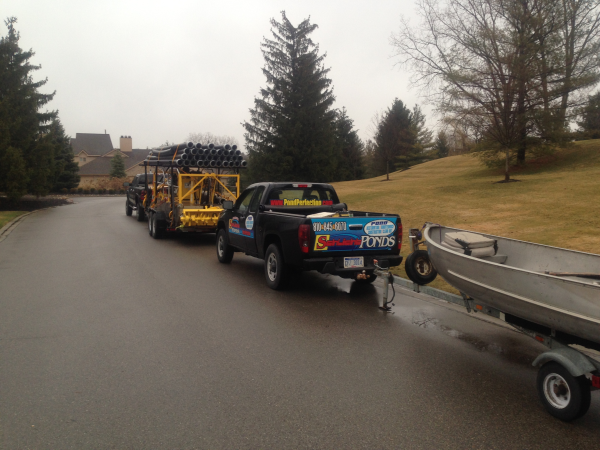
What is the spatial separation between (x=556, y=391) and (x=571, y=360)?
0.32 m

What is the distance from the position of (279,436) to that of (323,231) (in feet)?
13.0

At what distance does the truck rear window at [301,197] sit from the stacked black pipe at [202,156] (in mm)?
5413

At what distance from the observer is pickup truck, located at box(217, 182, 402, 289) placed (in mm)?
7059

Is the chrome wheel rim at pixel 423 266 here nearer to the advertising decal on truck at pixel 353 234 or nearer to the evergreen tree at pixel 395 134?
the advertising decal on truck at pixel 353 234

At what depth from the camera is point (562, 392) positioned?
12.2 ft

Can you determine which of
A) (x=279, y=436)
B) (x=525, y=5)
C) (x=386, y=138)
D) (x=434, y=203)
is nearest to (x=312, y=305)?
(x=279, y=436)

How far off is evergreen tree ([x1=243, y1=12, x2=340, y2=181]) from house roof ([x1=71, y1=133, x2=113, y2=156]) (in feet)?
214

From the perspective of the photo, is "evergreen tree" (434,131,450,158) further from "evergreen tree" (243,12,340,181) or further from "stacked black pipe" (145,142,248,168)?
"stacked black pipe" (145,142,248,168)

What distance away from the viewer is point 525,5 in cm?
2444

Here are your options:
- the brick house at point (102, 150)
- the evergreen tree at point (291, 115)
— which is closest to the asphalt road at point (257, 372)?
the evergreen tree at point (291, 115)

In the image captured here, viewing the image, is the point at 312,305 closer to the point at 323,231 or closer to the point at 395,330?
the point at 323,231

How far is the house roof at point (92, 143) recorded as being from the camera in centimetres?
9562

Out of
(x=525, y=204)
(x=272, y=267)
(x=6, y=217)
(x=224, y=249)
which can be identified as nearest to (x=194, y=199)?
(x=224, y=249)

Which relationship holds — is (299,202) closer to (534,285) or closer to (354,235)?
(354,235)
